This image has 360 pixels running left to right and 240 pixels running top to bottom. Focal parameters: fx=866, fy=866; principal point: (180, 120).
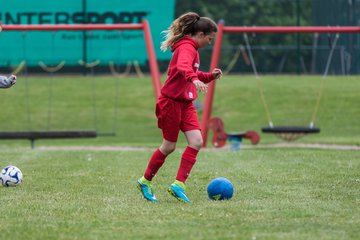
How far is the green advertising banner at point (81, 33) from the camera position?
23.7 metres

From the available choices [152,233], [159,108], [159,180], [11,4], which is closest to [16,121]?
[11,4]

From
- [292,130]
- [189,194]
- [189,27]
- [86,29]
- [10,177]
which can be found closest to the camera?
[189,27]

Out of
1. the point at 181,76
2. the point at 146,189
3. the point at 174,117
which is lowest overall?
the point at 146,189

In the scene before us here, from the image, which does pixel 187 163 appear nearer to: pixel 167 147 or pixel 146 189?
pixel 167 147

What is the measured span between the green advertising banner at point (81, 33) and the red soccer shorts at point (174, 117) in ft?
47.5

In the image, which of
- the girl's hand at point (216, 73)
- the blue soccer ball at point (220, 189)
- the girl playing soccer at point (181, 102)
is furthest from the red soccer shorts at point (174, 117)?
the blue soccer ball at point (220, 189)

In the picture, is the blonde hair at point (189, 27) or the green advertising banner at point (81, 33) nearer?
the blonde hair at point (189, 27)

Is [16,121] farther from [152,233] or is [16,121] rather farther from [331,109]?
[152,233]

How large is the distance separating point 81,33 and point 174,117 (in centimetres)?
1562

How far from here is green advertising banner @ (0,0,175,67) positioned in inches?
932

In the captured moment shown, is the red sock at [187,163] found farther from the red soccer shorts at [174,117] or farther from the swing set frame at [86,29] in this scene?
the swing set frame at [86,29]

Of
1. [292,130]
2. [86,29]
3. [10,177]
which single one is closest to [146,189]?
[10,177]

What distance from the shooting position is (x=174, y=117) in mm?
8531

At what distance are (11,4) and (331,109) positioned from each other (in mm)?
9522
